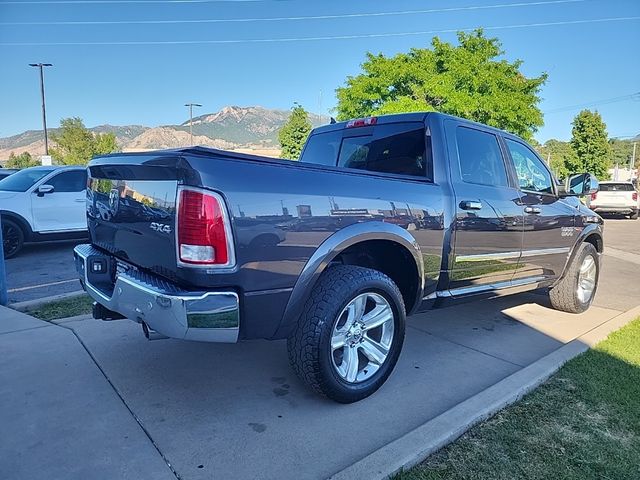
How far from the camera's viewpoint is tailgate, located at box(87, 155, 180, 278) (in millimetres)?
2461

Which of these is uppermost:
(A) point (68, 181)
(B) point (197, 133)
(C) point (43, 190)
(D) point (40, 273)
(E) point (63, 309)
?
(B) point (197, 133)

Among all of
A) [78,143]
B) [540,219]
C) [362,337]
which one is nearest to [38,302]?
[362,337]

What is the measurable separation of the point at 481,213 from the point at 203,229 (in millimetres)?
2356

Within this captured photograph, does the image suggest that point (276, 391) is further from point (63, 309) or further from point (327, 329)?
point (63, 309)

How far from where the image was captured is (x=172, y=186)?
95.8 inches

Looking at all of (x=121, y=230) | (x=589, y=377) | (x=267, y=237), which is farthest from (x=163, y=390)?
(x=589, y=377)

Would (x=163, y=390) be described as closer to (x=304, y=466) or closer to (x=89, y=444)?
(x=89, y=444)

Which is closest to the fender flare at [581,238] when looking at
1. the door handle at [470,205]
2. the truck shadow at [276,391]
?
the truck shadow at [276,391]

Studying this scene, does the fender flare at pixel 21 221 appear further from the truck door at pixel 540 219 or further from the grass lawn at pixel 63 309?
the truck door at pixel 540 219

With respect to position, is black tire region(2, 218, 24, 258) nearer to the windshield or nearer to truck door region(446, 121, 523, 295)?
the windshield

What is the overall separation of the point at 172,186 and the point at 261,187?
0.46 meters

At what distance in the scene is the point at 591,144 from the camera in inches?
1374

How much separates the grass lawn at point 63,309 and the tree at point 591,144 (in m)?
37.2

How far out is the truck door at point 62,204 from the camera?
8.70m
